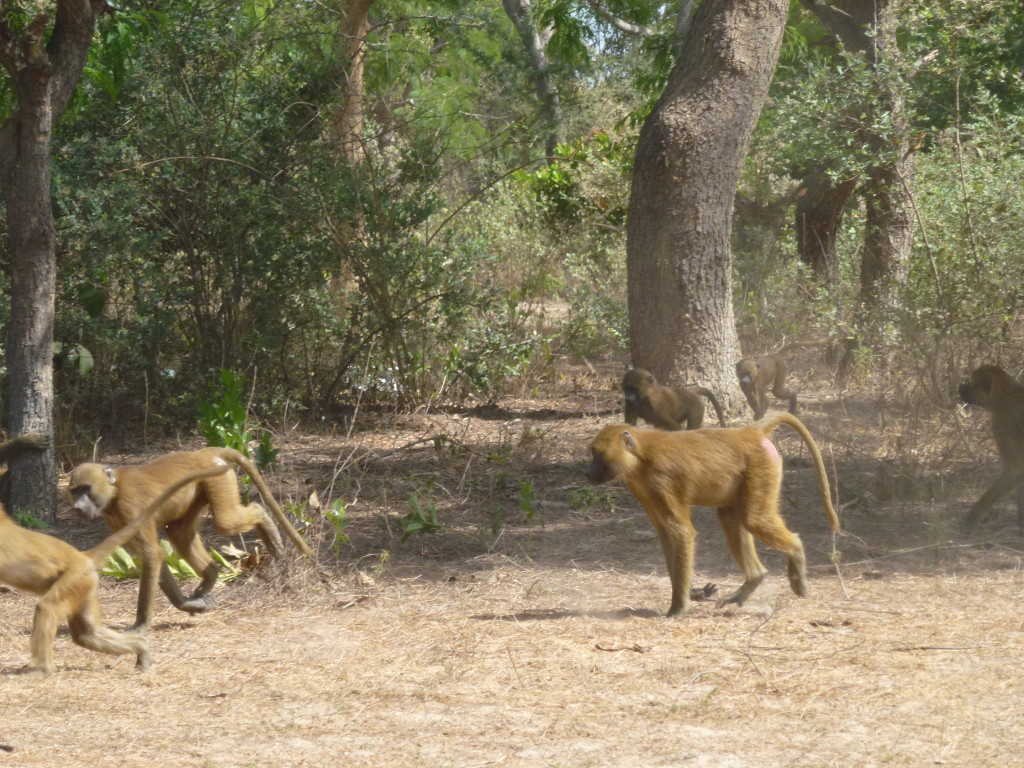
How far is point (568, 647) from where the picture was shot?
6449 millimetres

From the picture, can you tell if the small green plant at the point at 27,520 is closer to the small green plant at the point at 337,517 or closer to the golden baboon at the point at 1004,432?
the small green plant at the point at 337,517

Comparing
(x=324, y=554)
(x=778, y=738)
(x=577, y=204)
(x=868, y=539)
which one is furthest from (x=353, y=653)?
(x=577, y=204)

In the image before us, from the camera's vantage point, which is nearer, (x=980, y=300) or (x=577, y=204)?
(x=980, y=300)

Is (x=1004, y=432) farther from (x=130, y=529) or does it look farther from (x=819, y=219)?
(x=819, y=219)

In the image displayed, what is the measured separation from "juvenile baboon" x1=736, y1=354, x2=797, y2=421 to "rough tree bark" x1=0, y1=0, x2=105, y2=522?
6.54m

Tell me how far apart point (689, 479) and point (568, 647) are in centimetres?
122

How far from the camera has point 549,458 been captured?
11.4 m

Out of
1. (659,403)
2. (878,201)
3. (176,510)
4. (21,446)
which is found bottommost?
(176,510)

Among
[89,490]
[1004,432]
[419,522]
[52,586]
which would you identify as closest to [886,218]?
[1004,432]

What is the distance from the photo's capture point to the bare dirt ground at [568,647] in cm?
508

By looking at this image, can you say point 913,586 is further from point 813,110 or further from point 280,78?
point 280,78

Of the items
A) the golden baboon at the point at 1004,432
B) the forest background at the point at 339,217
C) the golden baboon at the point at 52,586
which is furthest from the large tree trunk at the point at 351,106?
the golden baboon at the point at 52,586

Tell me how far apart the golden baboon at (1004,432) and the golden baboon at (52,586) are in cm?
624

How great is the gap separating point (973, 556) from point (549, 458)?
14.3ft
